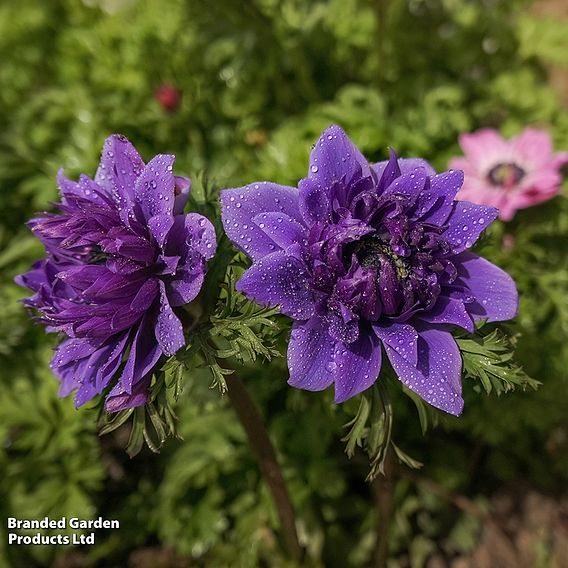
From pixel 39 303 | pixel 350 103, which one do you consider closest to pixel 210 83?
pixel 350 103

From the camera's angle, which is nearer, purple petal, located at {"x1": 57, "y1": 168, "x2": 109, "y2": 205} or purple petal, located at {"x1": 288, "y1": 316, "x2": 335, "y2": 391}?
purple petal, located at {"x1": 288, "y1": 316, "x2": 335, "y2": 391}

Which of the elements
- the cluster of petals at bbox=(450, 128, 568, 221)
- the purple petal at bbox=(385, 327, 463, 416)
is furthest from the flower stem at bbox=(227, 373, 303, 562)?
the cluster of petals at bbox=(450, 128, 568, 221)

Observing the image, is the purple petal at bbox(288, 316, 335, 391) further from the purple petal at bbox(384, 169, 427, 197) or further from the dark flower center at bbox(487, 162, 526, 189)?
Answer: the dark flower center at bbox(487, 162, 526, 189)

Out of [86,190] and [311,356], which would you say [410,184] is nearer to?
[311,356]

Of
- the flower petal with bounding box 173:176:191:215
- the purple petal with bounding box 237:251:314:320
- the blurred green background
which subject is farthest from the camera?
the blurred green background

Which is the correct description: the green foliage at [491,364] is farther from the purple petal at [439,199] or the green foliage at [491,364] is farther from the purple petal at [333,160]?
the purple petal at [333,160]

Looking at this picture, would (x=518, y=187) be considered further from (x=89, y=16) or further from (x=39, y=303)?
(x=89, y=16)

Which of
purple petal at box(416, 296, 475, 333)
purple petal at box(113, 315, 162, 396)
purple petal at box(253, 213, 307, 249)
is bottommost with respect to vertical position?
purple petal at box(113, 315, 162, 396)
